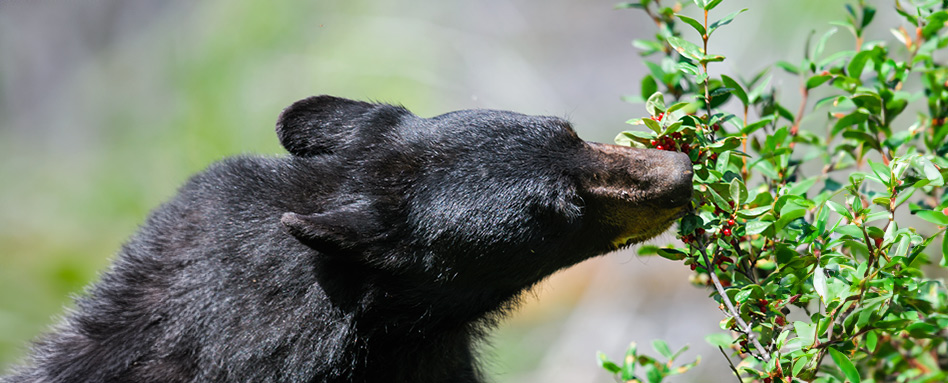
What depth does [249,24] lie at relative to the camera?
30.2 feet

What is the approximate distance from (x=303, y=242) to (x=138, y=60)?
7984 millimetres

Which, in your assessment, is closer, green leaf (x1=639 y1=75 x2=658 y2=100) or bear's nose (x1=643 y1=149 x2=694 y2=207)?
bear's nose (x1=643 y1=149 x2=694 y2=207)

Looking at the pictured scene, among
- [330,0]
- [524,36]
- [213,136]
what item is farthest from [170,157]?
[524,36]

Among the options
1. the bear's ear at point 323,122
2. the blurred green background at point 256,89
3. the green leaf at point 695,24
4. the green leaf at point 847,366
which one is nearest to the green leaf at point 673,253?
the green leaf at point 847,366

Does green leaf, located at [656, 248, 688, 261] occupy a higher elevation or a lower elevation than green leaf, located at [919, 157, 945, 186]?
higher

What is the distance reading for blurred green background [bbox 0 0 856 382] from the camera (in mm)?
7070

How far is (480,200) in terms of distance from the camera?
2.56 metres

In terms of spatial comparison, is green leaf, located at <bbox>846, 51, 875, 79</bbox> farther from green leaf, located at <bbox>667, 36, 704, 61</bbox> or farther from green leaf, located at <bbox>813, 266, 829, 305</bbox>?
green leaf, located at <bbox>813, 266, 829, 305</bbox>

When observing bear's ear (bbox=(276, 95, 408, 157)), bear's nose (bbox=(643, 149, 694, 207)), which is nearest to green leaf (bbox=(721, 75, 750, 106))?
bear's nose (bbox=(643, 149, 694, 207))

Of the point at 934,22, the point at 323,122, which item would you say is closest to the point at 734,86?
the point at 934,22

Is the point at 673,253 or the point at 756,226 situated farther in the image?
the point at 673,253

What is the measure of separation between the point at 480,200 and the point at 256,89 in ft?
22.4

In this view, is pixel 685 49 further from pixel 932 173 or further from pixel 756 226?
pixel 932 173

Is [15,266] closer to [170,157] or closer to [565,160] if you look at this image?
[170,157]
